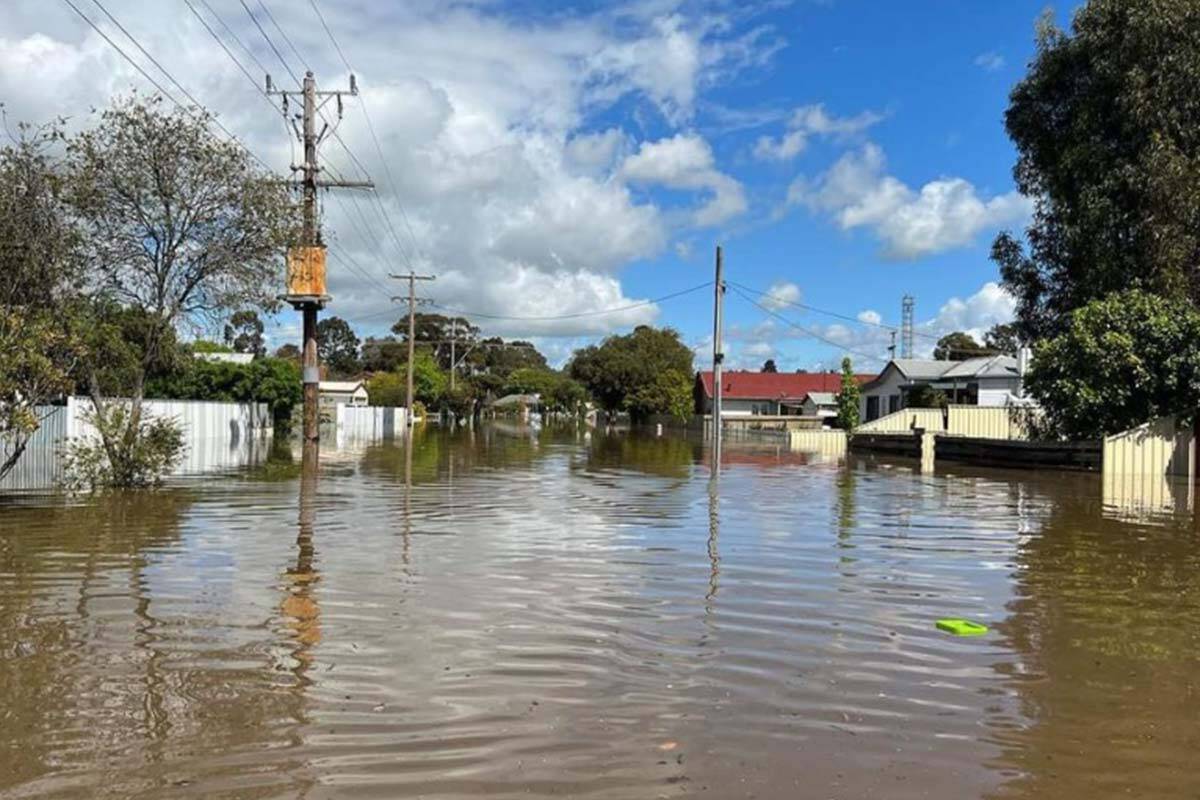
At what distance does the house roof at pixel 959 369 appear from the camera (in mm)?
49625

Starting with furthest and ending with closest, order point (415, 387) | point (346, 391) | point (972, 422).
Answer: point (346, 391) < point (415, 387) < point (972, 422)

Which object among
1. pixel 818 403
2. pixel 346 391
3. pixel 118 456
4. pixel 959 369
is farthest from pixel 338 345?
pixel 118 456

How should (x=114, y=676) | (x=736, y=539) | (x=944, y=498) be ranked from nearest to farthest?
(x=114, y=676)
(x=736, y=539)
(x=944, y=498)

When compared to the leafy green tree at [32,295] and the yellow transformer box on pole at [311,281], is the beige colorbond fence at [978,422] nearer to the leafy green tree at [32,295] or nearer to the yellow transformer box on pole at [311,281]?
the yellow transformer box on pole at [311,281]

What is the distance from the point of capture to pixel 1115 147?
27938 mm

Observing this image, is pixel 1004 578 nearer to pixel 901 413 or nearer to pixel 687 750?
pixel 687 750

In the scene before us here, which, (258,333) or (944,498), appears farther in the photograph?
(258,333)

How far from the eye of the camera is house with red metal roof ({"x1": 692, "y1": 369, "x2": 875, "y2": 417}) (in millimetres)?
92875

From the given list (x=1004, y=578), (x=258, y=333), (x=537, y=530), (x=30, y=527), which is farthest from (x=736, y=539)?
(x=258, y=333)

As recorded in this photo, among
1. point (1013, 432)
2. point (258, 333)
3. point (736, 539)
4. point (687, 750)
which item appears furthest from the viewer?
point (258, 333)

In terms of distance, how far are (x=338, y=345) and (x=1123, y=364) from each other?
130 metres

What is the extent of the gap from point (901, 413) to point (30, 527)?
38916 millimetres

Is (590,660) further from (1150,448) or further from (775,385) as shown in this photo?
(775,385)

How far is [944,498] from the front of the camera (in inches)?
736
